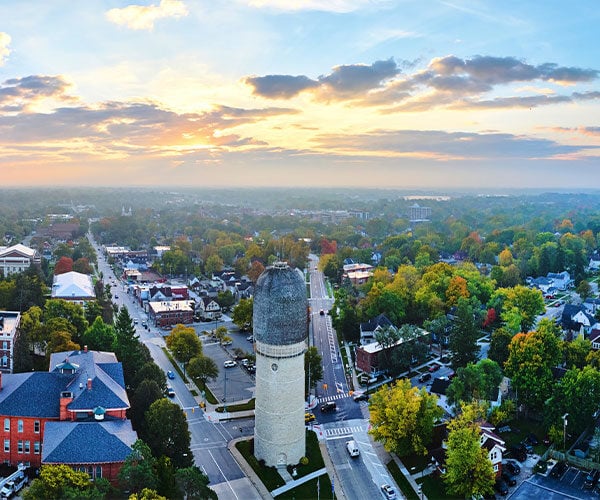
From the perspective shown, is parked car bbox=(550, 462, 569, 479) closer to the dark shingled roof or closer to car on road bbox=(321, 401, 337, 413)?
car on road bbox=(321, 401, 337, 413)

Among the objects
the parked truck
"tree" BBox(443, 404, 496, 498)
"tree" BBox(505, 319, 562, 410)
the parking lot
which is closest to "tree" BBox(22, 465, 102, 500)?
the parked truck

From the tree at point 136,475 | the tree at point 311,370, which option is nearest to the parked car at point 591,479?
the tree at point 311,370

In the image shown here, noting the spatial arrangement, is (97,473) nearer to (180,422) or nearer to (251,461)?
(180,422)

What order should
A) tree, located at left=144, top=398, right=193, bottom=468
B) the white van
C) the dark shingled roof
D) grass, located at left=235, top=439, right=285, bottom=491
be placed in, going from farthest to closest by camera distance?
1. the white van
2. grass, located at left=235, top=439, right=285, bottom=491
3. the dark shingled roof
4. tree, located at left=144, top=398, right=193, bottom=468

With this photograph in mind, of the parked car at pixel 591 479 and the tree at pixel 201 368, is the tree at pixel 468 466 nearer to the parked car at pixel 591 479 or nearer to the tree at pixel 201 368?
the parked car at pixel 591 479

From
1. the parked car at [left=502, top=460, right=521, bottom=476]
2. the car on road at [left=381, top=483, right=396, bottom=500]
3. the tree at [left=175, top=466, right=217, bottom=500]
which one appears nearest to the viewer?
the tree at [left=175, top=466, right=217, bottom=500]

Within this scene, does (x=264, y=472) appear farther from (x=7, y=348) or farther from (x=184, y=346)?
(x=7, y=348)
